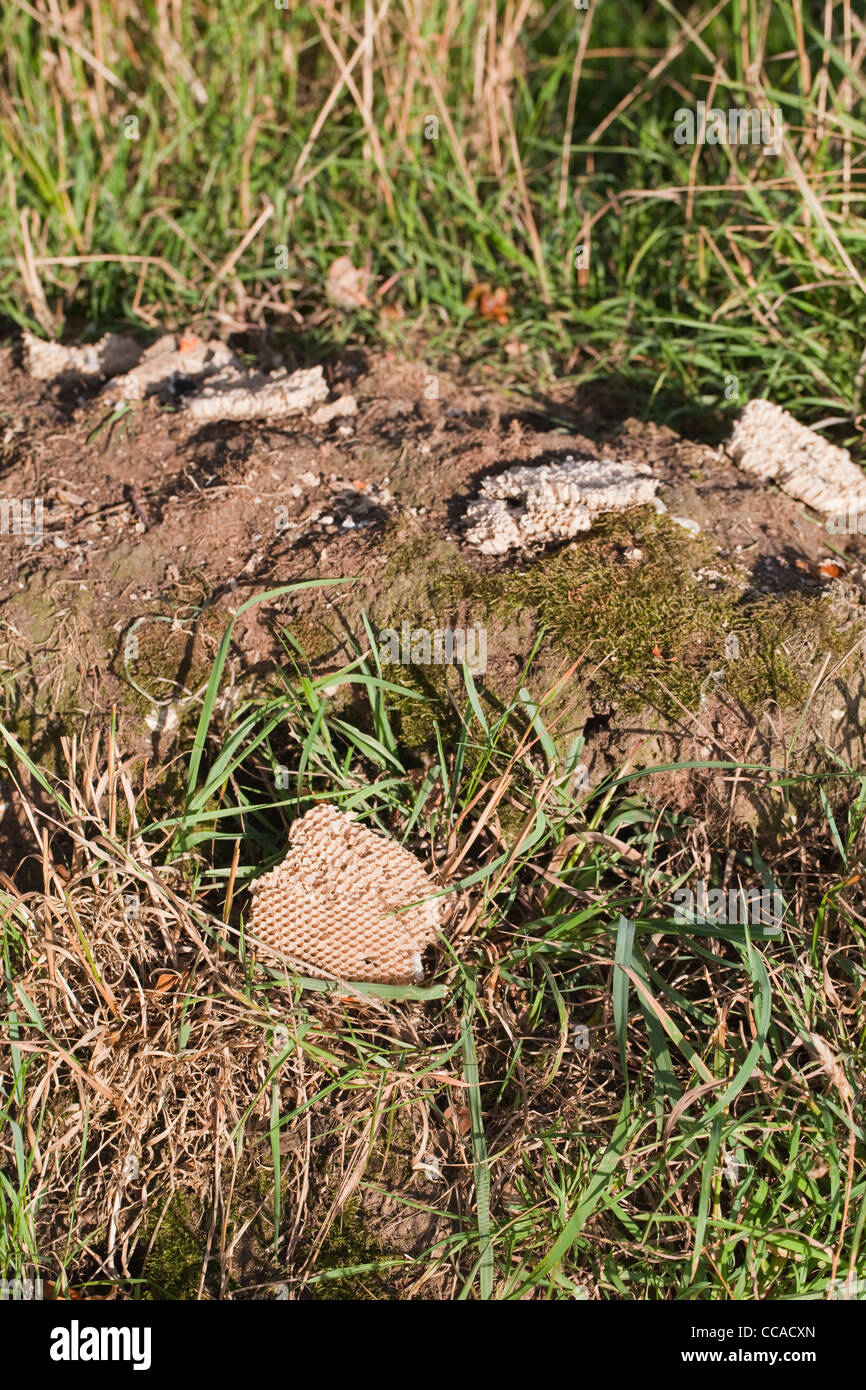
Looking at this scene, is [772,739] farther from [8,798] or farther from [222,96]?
[222,96]

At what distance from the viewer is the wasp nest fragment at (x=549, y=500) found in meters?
2.23

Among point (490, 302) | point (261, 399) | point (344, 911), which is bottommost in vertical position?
point (344, 911)

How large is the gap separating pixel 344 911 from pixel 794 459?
155 cm

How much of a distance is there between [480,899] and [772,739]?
69 cm

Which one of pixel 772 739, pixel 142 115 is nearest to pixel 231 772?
pixel 772 739

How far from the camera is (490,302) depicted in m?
2.94

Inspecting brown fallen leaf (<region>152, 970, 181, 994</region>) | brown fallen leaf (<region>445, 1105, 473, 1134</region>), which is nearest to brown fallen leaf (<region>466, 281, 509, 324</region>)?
brown fallen leaf (<region>152, 970, 181, 994</region>)

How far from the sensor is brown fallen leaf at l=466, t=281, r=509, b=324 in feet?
9.64

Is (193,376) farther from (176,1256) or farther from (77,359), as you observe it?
(176,1256)

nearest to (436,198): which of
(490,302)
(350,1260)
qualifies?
(490,302)

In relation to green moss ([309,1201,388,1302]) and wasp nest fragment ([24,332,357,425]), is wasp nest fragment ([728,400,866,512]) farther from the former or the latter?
green moss ([309,1201,388,1302])

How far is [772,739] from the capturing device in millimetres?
2055

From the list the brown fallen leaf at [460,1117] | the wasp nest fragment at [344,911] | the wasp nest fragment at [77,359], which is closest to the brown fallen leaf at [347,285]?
the wasp nest fragment at [77,359]

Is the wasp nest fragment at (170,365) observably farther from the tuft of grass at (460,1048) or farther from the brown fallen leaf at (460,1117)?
the brown fallen leaf at (460,1117)
